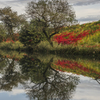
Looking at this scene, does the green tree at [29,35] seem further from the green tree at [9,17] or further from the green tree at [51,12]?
the green tree at [9,17]

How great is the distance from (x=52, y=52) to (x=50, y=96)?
15707mm

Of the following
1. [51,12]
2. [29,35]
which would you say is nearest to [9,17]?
[29,35]

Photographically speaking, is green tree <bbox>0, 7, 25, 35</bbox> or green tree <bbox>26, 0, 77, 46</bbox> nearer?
green tree <bbox>26, 0, 77, 46</bbox>

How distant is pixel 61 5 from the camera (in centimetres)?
1995

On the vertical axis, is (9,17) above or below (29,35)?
above

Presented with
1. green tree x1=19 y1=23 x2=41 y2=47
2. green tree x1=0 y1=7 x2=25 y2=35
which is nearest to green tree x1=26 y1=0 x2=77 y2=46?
green tree x1=19 y1=23 x2=41 y2=47

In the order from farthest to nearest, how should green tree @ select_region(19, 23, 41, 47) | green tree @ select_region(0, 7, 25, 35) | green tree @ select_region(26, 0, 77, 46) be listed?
green tree @ select_region(0, 7, 25, 35) < green tree @ select_region(19, 23, 41, 47) < green tree @ select_region(26, 0, 77, 46)

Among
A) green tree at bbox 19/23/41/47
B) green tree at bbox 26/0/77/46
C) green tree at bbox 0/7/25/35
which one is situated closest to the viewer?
green tree at bbox 26/0/77/46

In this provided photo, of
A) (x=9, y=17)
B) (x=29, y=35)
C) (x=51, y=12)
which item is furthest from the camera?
(x=9, y=17)

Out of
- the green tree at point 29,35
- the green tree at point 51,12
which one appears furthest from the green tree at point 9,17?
the green tree at point 51,12

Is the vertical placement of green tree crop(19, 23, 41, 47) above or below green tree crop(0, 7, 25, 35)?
below

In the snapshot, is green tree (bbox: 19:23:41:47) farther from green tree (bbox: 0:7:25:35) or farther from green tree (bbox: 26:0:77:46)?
green tree (bbox: 0:7:25:35)

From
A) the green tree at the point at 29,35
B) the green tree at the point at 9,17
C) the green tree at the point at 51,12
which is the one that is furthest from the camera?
the green tree at the point at 9,17

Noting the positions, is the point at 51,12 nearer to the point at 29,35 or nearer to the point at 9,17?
the point at 29,35
